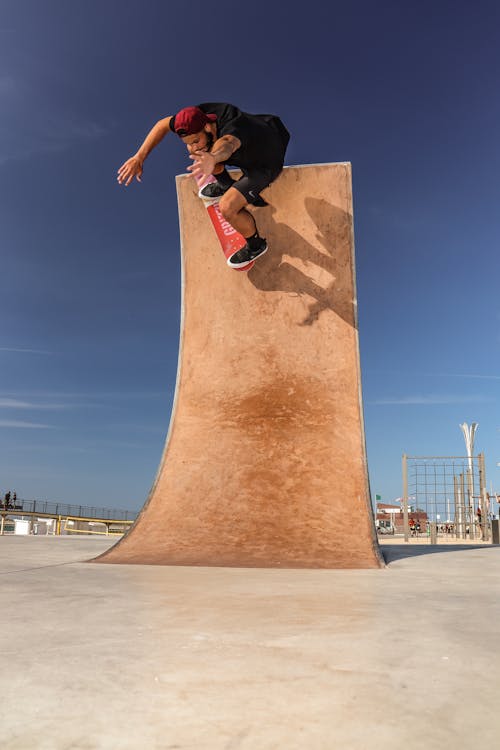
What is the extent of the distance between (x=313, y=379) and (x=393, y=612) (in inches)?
175

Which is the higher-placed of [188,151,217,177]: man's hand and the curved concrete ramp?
[188,151,217,177]: man's hand

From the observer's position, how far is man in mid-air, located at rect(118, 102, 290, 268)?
5.72 metres

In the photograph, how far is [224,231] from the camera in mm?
7922

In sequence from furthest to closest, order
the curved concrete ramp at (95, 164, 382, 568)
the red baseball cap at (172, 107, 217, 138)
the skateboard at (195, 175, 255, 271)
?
1. the skateboard at (195, 175, 255, 271)
2. the red baseball cap at (172, 107, 217, 138)
3. the curved concrete ramp at (95, 164, 382, 568)

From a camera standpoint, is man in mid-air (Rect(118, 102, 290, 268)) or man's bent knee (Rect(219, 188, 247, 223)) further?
man's bent knee (Rect(219, 188, 247, 223))

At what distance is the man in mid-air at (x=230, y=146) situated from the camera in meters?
5.72

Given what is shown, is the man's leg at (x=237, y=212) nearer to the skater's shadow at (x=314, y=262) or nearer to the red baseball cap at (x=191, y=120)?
the skater's shadow at (x=314, y=262)

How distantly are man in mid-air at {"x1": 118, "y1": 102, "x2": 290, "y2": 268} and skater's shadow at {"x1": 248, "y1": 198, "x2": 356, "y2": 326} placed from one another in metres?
0.65

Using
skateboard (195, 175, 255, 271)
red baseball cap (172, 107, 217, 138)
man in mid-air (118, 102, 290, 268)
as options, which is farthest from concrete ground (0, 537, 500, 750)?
skateboard (195, 175, 255, 271)

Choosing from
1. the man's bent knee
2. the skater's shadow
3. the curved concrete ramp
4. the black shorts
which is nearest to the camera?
the curved concrete ramp

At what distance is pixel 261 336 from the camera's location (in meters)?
7.34

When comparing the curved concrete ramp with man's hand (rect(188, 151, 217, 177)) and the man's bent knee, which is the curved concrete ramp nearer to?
the man's bent knee

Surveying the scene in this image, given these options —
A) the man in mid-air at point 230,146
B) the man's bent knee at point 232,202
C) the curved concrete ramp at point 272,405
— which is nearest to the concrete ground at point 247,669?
A: the curved concrete ramp at point 272,405

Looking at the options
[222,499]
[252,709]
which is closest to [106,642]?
[252,709]
